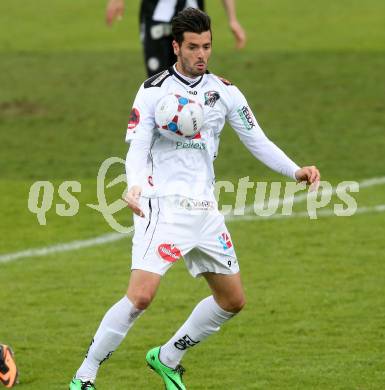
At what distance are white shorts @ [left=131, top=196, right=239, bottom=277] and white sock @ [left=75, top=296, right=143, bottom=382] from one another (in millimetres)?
260

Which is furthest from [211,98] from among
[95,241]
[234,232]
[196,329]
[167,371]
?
[234,232]

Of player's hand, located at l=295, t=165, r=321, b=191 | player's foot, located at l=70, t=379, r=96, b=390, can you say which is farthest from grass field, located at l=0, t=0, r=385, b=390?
player's hand, located at l=295, t=165, r=321, b=191

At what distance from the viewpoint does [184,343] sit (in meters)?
8.43

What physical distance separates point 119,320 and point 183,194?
2.78 feet

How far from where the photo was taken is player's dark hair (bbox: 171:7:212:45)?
793 cm

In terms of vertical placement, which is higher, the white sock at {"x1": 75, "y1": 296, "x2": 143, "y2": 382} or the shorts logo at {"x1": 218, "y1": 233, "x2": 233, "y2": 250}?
the shorts logo at {"x1": 218, "y1": 233, "x2": 233, "y2": 250}

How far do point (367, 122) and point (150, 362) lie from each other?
9.74 m

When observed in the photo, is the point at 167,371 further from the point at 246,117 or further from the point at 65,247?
the point at 65,247

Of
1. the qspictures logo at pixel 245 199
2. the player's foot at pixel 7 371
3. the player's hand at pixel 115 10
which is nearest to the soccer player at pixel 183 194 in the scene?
the player's foot at pixel 7 371

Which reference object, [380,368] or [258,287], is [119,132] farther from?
[380,368]

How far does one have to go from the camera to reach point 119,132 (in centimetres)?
1738

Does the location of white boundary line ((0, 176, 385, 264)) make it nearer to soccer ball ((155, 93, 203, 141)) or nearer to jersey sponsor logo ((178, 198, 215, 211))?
jersey sponsor logo ((178, 198, 215, 211))

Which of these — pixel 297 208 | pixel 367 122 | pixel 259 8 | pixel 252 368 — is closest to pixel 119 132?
pixel 367 122

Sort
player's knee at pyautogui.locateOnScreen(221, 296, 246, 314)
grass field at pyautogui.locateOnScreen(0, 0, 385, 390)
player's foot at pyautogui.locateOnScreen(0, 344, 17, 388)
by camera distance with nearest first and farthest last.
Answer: player's knee at pyautogui.locateOnScreen(221, 296, 246, 314) → player's foot at pyautogui.locateOnScreen(0, 344, 17, 388) → grass field at pyautogui.locateOnScreen(0, 0, 385, 390)
